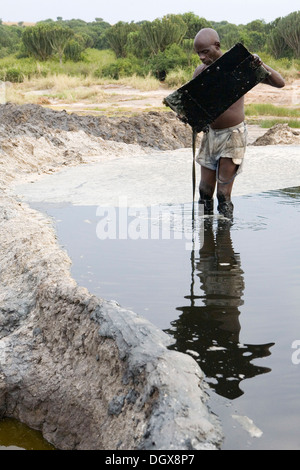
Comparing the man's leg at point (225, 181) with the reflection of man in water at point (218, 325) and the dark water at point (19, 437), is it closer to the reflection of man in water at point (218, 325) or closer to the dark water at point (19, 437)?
the reflection of man in water at point (218, 325)

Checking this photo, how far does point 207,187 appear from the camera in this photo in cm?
539

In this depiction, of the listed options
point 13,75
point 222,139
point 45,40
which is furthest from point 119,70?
point 222,139

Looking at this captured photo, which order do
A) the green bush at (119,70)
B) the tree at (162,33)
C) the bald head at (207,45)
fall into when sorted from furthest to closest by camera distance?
the tree at (162,33)
the green bush at (119,70)
the bald head at (207,45)

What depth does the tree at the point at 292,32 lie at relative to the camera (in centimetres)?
2978

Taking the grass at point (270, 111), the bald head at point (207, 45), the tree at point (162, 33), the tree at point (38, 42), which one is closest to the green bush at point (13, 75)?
the tree at point (162, 33)

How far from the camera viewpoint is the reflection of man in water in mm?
2727

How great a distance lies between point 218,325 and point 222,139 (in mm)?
2188

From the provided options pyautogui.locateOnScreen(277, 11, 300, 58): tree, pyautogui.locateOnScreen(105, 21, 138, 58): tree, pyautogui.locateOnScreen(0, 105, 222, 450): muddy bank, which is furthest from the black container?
pyautogui.locateOnScreen(105, 21, 138, 58): tree

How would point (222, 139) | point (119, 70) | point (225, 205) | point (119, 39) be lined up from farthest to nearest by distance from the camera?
point (119, 39), point (119, 70), point (225, 205), point (222, 139)

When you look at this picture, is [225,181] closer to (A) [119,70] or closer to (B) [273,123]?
(B) [273,123]

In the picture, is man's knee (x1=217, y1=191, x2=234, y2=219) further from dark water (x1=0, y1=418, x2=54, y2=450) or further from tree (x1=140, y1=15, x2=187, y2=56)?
tree (x1=140, y1=15, x2=187, y2=56)

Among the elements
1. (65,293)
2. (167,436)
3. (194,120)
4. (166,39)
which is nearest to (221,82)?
(194,120)

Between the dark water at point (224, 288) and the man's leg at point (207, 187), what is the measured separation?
189mm

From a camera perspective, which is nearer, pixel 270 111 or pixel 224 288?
pixel 224 288
